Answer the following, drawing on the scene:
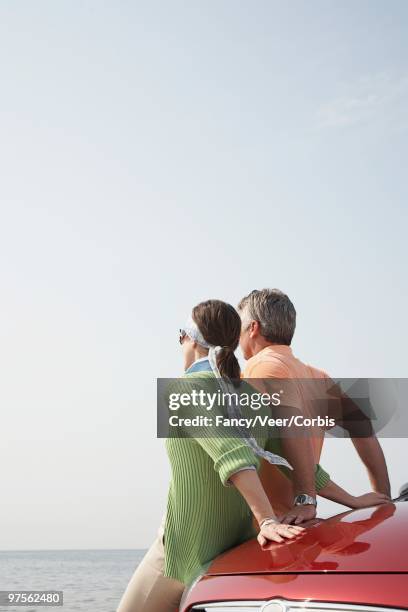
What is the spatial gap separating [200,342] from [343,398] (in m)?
1.13

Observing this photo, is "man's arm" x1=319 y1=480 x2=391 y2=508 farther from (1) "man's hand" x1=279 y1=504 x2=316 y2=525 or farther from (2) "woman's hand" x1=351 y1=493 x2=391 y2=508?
(1) "man's hand" x1=279 y1=504 x2=316 y2=525

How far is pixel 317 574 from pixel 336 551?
0.17 meters

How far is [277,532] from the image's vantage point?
235cm

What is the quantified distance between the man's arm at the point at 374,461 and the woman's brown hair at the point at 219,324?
1.20 metres

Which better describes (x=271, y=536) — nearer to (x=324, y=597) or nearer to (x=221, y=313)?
(x=324, y=597)

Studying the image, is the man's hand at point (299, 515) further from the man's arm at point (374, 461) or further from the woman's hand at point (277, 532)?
the man's arm at point (374, 461)

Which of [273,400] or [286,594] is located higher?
[273,400]

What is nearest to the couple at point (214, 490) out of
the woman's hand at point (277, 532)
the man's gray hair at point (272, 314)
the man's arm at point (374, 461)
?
the woman's hand at point (277, 532)

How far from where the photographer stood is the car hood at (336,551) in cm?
212

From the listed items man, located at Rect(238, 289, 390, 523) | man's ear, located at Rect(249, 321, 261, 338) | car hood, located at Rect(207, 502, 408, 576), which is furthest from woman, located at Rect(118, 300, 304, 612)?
man's ear, located at Rect(249, 321, 261, 338)

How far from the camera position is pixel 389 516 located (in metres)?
2.62

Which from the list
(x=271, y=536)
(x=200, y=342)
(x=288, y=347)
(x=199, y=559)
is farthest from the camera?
(x=288, y=347)

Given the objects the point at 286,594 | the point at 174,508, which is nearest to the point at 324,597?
the point at 286,594

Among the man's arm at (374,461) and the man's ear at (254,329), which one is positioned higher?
the man's ear at (254,329)
